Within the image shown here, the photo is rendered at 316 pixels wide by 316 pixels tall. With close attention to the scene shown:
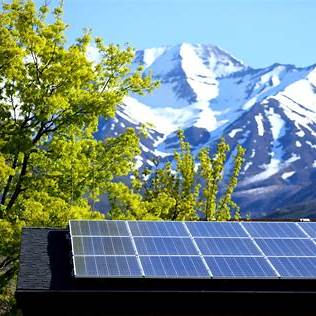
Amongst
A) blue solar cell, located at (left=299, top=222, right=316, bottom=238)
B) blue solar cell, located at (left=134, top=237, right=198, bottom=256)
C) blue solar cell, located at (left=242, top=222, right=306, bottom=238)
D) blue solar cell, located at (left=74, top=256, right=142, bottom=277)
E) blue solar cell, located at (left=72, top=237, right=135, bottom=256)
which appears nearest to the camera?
blue solar cell, located at (left=74, top=256, right=142, bottom=277)

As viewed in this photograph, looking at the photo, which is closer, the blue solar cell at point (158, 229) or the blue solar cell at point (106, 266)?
the blue solar cell at point (106, 266)

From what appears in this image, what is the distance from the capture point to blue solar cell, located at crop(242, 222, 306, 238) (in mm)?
21641

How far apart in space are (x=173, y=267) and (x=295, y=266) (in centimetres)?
331

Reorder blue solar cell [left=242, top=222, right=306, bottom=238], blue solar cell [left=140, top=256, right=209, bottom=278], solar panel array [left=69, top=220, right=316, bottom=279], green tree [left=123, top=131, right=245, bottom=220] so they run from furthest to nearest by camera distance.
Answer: green tree [left=123, top=131, right=245, bottom=220]
blue solar cell [left=242, top=222, right=306, bottom=238]
solar panel array [left=69, top=220, right=316, bottom=279]
blue solar cell [left=140, top=256, right=209, bottom=278]

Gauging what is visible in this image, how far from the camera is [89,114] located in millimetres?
29938

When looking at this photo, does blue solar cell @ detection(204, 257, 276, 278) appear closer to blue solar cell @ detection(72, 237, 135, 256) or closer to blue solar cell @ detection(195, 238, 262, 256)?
blue solar cell @ detection(195, 238, 262, 256)

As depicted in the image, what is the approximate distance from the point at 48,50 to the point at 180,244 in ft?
39.9

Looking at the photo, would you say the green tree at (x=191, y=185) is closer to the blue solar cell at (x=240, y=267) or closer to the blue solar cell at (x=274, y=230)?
the blue solar cell at (x=274, y=230)

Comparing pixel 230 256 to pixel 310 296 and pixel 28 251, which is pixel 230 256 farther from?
pixel 28 251

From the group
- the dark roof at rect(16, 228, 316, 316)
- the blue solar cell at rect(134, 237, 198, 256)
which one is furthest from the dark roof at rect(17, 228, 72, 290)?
the blue solar cell at rect(134, 237, 198, 256)

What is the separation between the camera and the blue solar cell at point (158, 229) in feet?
68.9

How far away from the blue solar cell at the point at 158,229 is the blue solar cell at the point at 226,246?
79cm

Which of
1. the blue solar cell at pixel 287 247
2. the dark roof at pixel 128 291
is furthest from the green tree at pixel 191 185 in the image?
the dark roof at pixel 128 291

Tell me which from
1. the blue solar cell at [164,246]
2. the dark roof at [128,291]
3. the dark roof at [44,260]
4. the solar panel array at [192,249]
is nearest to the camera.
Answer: the dark roof at [128,291]
